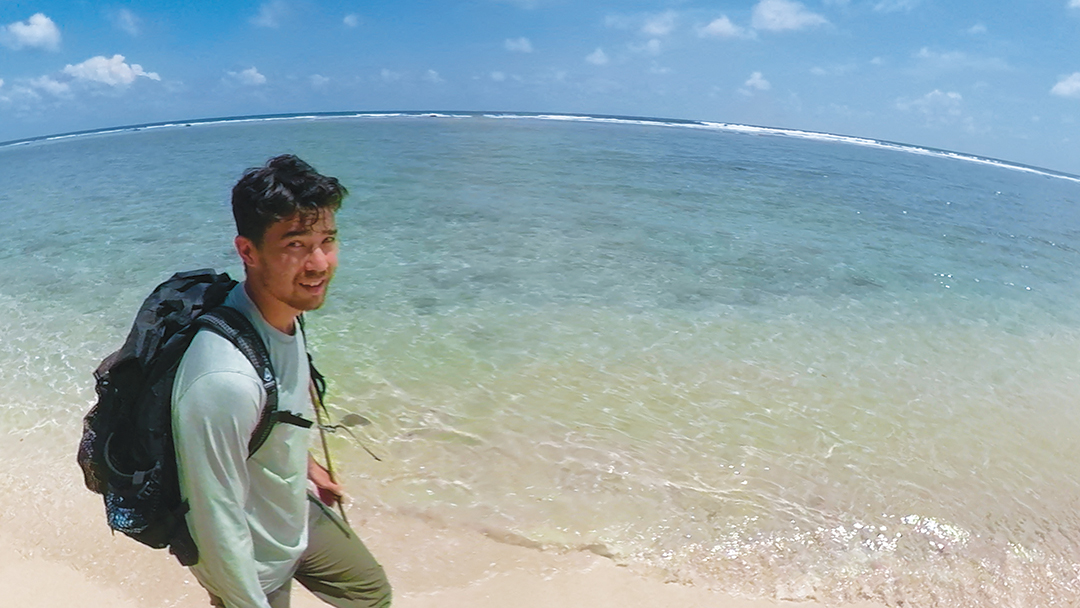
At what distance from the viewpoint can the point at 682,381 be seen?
663cm

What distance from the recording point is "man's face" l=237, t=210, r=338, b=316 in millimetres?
1719

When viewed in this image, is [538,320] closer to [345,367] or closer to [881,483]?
[345,367]

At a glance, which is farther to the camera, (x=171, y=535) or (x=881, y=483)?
(x=881, y=483)

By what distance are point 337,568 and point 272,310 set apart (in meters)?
1.10

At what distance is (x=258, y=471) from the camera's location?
1.81 meters

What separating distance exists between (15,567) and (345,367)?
3.16 meters

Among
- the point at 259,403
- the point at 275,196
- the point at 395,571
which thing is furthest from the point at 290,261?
the point at 395,571

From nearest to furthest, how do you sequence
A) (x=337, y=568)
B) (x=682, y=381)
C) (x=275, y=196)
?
(x=275, y=196) < (x=337, y=568) < (x=682, y=381)

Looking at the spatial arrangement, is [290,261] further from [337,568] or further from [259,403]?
[337,568]

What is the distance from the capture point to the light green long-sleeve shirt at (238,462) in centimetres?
149

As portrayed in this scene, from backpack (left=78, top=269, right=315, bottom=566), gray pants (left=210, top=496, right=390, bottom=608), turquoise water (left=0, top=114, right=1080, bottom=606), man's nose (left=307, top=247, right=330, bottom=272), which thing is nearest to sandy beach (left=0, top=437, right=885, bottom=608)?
turquoise water (left=0, top=114, right=1080, bottom=606)

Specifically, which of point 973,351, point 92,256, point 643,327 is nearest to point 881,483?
point 643,327

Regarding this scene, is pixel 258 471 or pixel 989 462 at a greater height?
pixel 258 471

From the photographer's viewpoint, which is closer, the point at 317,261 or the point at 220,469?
the point at 220,469
